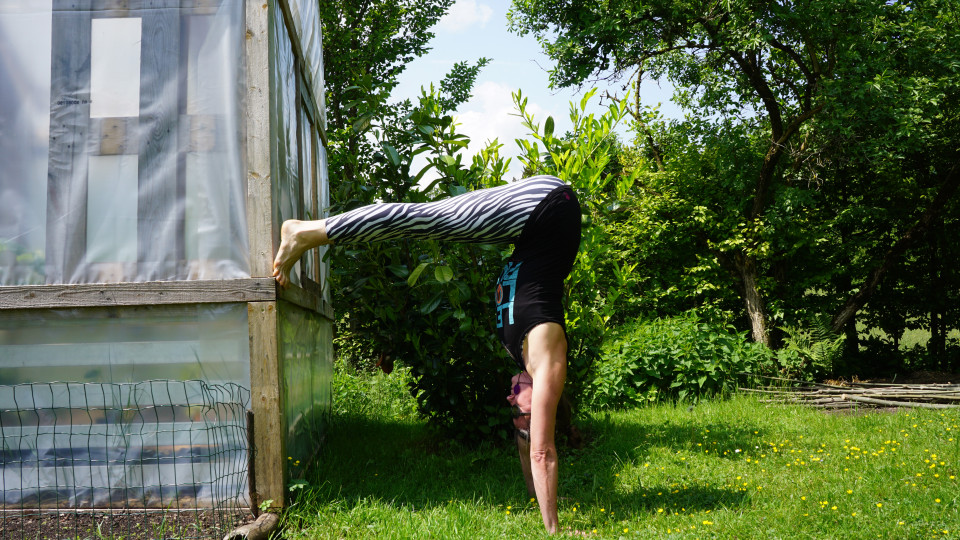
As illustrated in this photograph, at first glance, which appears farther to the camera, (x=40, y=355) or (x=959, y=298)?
(x=959, y=298)

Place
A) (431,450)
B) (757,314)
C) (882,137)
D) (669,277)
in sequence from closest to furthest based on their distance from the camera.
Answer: (431,450), (882,137), (757,314), (669,277)

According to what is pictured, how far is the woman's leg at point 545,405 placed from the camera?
2893 mm

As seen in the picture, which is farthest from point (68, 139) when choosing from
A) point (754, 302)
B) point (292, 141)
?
point (754, 302)

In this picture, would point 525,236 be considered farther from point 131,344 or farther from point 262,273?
point 131,344

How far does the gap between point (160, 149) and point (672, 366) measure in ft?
19.2

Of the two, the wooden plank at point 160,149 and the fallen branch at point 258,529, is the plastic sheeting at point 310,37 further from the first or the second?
the fallen branch at point 258,529

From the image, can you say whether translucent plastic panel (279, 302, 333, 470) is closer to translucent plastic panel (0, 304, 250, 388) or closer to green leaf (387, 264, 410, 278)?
translucent plastic panel (0, 304, 250, 388)

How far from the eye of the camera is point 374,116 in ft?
14.6

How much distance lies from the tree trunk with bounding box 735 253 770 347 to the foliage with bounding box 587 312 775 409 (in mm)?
1525

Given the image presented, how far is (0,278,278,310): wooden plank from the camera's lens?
9.97ft

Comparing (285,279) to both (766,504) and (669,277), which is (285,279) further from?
(669,277)

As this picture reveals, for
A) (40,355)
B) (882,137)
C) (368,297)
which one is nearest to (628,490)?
(368,297)

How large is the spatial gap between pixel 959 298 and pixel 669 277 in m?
4.25

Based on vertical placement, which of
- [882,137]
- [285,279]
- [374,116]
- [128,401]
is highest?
[882,137]
